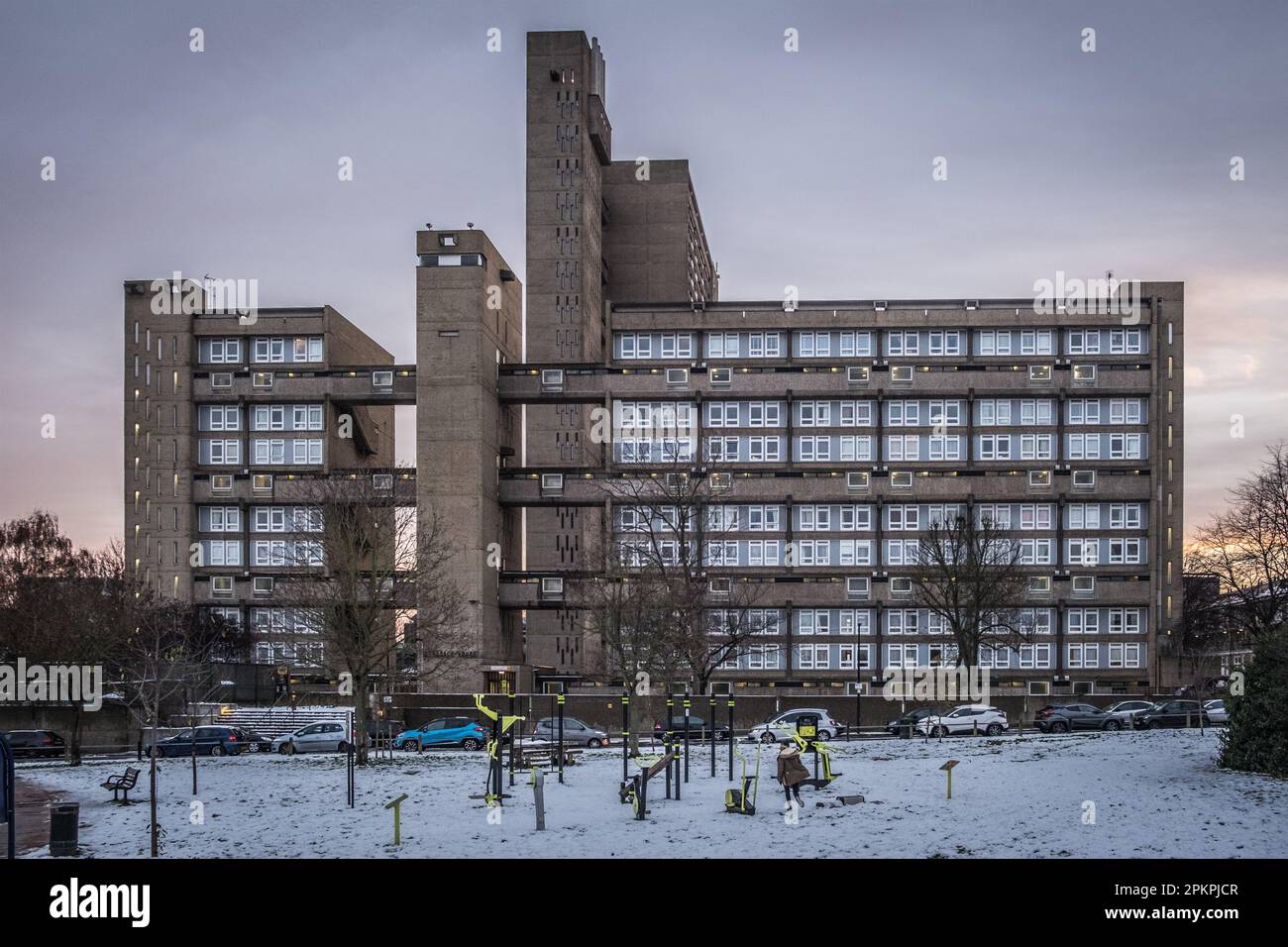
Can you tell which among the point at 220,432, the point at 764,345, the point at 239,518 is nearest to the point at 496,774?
the point at 764,345

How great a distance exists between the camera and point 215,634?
87.6 metres

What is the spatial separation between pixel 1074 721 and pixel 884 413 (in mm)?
43406

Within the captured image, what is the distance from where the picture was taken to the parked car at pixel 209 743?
169 feet

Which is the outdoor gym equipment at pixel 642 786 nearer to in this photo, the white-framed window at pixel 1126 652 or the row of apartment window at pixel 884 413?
the row of apartment window at pixel 884 413

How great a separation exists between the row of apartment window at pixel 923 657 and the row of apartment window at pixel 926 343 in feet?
73.2

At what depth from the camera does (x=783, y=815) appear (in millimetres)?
25672

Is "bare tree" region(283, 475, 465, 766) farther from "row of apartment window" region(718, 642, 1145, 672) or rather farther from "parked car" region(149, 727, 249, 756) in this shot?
"row of apartment window" region(718, 642, 1145, 672)

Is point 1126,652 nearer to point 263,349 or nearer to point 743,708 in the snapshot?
point 743,708

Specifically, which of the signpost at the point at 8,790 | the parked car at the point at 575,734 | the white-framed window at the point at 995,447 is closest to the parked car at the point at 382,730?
the parked car at the point at 575,734

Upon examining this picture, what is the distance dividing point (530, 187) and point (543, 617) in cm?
3891
